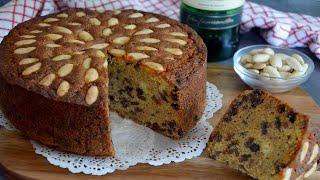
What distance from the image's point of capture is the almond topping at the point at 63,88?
6.21 ft

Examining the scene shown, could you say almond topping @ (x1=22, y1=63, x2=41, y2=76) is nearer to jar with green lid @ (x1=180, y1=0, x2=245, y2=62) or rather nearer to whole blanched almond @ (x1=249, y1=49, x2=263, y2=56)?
jar with green lid @ (x1=180, y1=0, x2=245, y2=62)

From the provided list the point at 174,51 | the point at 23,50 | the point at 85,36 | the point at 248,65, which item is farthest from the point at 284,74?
the point at 23,50

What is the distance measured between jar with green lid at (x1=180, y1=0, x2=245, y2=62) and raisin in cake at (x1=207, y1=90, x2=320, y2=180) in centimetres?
68

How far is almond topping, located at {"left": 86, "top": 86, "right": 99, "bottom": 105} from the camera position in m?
1.88

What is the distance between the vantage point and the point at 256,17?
2.90 meters

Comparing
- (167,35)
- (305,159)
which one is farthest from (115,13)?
(305,159)

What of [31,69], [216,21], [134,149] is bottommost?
[134,149]

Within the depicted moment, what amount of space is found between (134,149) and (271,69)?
745 mm

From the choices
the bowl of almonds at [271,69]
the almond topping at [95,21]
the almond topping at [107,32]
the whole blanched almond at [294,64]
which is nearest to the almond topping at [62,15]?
the almond topping at [95,21]

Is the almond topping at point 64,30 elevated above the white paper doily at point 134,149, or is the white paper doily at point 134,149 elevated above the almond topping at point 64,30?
the almond topping at point 64,30

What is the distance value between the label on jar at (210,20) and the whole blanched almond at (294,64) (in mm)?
324

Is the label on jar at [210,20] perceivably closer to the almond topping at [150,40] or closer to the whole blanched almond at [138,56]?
the almond topping at [150,40]

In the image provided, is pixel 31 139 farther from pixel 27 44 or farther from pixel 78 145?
pixel 27 44

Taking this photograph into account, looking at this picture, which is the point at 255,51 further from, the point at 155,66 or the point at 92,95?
the point at 92,95
